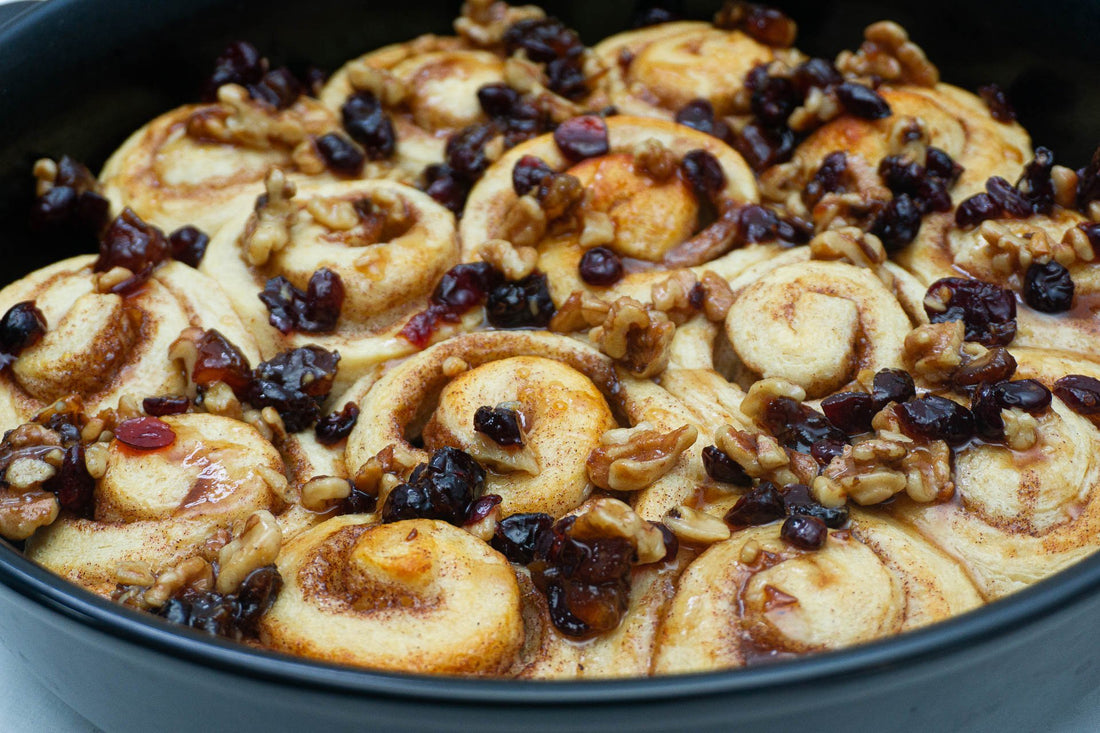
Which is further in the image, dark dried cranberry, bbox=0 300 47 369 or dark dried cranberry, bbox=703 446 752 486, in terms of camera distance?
dark dried cranberry, bbox=0 300 47 369

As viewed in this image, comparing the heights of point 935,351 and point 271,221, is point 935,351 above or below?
below

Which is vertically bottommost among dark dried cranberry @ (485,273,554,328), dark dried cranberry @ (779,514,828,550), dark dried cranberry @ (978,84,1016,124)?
dark dried cranberry @ (978,84,1016,124)

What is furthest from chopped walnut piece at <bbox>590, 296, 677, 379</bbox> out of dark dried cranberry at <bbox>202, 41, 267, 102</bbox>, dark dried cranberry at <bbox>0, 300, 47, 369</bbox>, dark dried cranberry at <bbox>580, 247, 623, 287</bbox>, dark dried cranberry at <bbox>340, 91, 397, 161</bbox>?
dark dried cranberry at <bbox>202, 41, 267, 102</bbox>

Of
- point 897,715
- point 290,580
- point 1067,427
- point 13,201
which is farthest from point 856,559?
point 13,201

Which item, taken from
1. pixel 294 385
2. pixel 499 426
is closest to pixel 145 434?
pixel 294 385

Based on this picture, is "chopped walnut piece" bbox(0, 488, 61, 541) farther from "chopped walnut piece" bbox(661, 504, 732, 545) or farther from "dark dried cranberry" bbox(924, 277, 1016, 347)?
"dark dried cranberry" bbox(924, 277, 1016, 347)

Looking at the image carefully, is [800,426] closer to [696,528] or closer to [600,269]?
[696,528]
